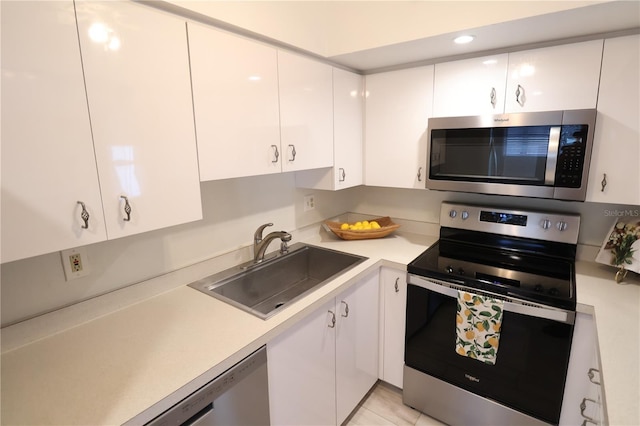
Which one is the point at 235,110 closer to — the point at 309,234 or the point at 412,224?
the point at 309,234

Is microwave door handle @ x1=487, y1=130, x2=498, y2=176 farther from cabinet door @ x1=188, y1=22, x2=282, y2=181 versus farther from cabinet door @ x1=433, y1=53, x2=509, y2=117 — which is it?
cabinet door @ x1=188, y1=22, x2=282, y2=181

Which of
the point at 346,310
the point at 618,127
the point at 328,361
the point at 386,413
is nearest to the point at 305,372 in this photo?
the point at 328,361

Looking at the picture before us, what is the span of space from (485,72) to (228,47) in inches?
50.2

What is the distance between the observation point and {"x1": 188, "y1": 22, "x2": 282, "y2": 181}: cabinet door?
1207 mm

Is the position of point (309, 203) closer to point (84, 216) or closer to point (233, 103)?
point (233, 103)

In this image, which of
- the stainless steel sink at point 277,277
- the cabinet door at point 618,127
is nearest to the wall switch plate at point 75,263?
the stainless steel sink at point 277,277

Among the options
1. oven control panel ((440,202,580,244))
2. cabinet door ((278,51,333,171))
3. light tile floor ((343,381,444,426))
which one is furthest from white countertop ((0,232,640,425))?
light tile floor ((343,381,444,426))

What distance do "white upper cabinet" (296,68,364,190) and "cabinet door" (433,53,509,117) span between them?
1.57 feet

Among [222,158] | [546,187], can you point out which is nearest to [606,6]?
[546,187]

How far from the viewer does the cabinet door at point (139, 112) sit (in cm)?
94

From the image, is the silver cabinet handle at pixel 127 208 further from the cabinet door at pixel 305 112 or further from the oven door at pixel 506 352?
the oven door at pixel 506 352

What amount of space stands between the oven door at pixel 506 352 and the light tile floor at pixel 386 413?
0.29 meters

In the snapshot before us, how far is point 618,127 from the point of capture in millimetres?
1438

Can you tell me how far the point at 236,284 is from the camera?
1657 mm
